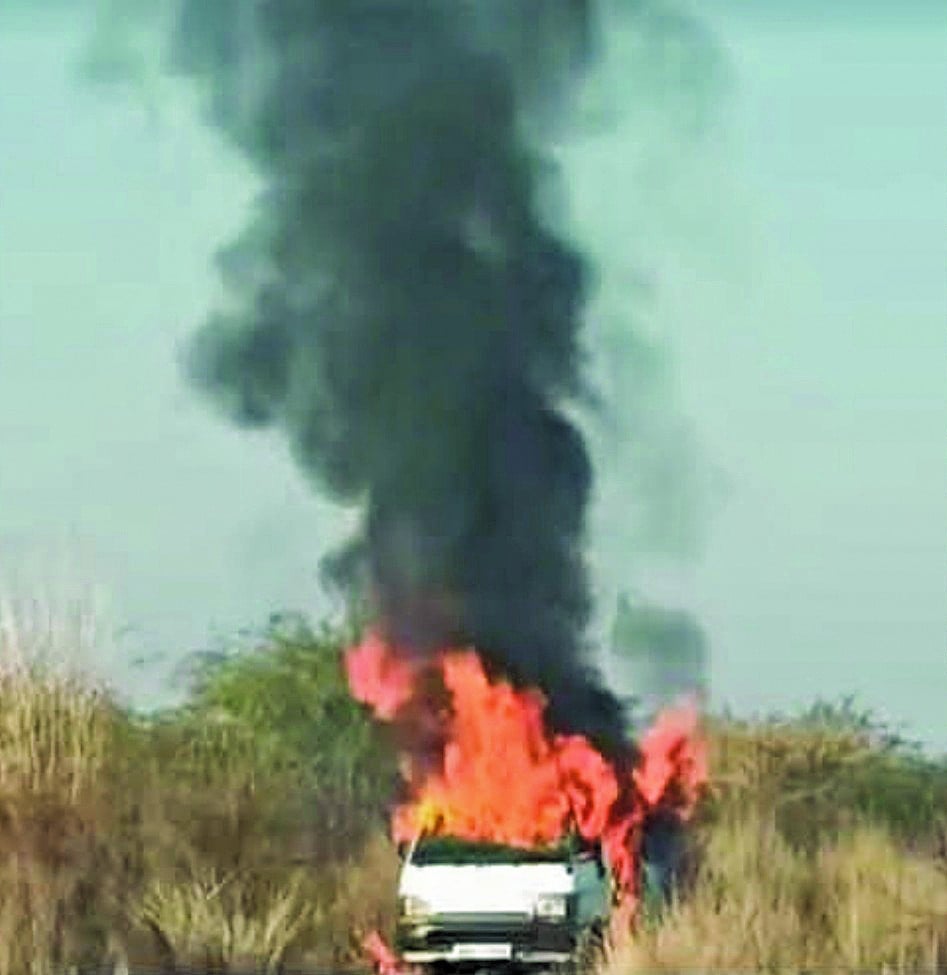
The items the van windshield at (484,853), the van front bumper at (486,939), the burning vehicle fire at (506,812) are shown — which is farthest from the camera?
the van windshield at (484,853)

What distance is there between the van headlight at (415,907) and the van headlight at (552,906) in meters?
0.99

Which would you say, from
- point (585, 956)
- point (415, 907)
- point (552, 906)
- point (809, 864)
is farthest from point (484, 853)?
point (809, 864)

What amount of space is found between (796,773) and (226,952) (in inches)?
727

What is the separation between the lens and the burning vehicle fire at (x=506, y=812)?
30.6 meters

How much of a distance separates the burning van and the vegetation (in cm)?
72

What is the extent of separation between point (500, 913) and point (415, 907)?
0.76 meters

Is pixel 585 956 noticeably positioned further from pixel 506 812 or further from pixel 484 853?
pixel 506 812

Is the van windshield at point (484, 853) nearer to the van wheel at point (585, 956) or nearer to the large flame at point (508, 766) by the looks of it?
the large flame at point (508, 766)

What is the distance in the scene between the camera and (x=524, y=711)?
37.8m

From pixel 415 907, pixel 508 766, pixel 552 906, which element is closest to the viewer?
pixel 552 906

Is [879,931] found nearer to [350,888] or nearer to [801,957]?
[801,957]

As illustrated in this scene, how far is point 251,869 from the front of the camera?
3253 centimetres

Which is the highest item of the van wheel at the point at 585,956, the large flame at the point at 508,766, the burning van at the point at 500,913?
the large flame at the point at 508,766

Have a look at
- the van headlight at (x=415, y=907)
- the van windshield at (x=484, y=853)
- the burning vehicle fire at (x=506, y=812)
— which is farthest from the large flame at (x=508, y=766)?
the van headlight at (x=415, y=907)
